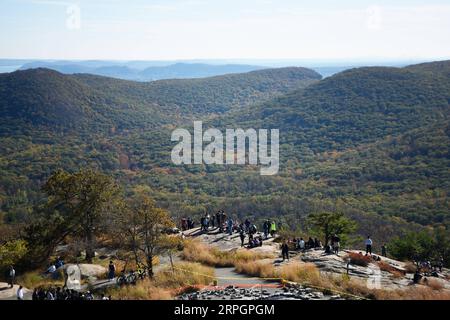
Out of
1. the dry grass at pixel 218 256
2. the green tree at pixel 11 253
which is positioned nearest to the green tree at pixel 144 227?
the dry grass at pixel 218 256

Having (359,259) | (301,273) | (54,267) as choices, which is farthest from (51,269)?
(359,259)

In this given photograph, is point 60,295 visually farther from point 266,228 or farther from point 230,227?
point 266,228

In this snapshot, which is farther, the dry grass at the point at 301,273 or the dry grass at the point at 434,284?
the dry grass at the point at 434,284

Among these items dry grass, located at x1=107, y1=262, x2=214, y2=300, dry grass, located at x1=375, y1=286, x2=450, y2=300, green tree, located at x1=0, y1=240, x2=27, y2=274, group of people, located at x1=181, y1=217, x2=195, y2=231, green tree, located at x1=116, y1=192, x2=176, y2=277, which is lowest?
group of people, located at x1=181, y1=217, x2=195, y2=231

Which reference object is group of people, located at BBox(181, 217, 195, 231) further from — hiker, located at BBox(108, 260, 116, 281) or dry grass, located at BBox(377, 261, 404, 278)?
dry grass, located at BBox(377, 261, 404, 278)

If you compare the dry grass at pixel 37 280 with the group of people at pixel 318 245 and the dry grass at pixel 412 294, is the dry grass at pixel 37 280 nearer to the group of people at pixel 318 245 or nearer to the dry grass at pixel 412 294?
the group of people at pixel 318 245

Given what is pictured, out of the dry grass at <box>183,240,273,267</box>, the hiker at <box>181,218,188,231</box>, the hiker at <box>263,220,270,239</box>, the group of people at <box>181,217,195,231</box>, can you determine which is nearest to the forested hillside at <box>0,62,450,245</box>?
the group of people at <box>181,217,195,231</box>
